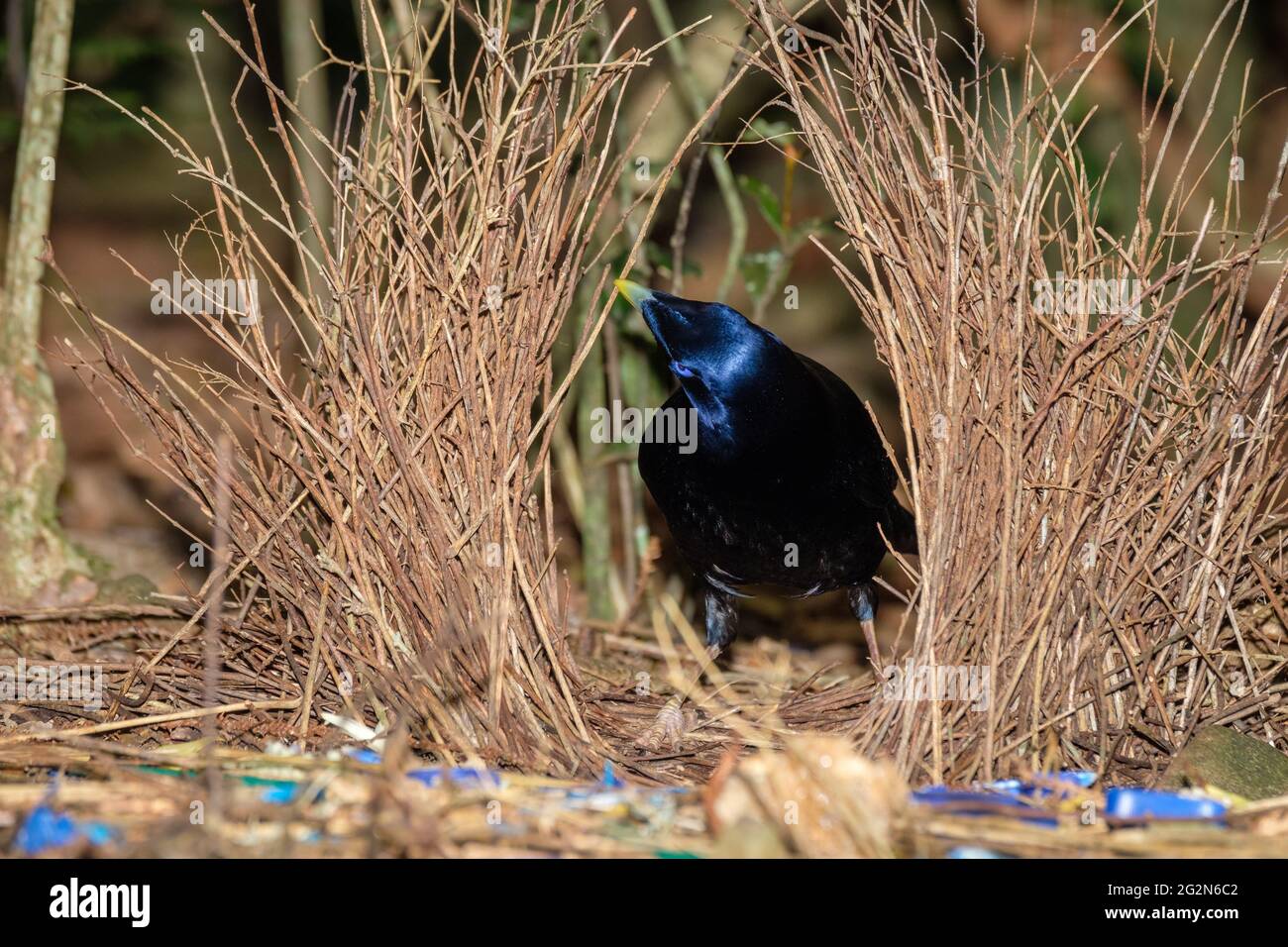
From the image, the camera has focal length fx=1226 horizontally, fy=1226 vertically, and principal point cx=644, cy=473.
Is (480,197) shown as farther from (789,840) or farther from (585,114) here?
(789,840)

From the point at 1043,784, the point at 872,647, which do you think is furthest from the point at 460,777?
the point at 872,647

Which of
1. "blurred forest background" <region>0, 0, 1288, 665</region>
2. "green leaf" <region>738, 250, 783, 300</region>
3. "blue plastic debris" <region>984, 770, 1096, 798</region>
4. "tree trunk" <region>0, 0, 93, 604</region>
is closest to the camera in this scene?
"blue plastic debris" <region>984, 770, 1096, 798</region>

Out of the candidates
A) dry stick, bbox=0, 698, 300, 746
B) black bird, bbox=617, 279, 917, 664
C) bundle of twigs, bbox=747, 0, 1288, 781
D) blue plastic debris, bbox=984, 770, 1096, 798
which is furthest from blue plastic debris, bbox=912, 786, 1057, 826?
dry stick, bbox=0, 698, 300, 746

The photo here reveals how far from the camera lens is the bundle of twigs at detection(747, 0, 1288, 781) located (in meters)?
2.26

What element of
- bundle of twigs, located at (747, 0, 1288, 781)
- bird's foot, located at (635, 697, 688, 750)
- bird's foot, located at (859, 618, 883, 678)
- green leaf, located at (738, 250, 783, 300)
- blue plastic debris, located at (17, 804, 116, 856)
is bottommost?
blue plastic debris, located at (17, 804, 116, 856)

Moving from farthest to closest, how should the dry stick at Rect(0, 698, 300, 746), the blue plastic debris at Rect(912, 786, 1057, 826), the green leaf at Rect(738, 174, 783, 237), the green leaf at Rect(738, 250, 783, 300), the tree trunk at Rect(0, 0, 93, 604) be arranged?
the green leaf at Rect(738, 250, 783, 300) < the green leaf at Rect(738, 174, 783, 237) < the tree trunk at Rect(0, 0, 93, 604) < the dry stick at Rect(0, 698, 300, 746) < the blue plastic debris at Rect(912, 786, 1057, 826)

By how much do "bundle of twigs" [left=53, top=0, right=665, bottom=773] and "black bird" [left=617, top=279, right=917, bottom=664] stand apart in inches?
12.1

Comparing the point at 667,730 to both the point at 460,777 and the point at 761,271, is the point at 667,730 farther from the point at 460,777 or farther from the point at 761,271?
the point at 761,271

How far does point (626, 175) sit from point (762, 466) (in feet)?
4.44

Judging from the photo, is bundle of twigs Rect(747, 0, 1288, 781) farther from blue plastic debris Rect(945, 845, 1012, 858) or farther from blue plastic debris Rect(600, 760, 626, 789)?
blue plastic debris Rect(600, 760, 626, 789)

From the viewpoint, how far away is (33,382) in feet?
10.7

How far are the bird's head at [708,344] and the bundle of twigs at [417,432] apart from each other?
0.23 metres

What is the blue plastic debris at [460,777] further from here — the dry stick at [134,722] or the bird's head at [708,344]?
the bird's head at [708,344]

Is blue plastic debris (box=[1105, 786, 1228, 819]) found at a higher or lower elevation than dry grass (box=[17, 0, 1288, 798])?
lower
